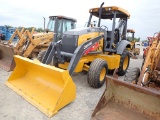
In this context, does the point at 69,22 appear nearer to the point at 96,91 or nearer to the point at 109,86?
the point at 96,91

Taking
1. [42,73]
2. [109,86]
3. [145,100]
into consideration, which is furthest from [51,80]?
[145,100]

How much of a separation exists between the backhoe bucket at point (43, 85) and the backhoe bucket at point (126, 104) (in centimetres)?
71

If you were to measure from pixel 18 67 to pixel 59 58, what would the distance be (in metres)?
1.12

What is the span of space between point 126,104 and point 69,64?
5.66 feet

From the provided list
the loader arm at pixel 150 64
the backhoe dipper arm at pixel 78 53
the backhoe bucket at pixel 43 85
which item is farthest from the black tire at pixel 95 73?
the loader arm at pixel 150 64

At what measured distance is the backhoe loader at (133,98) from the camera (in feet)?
8.16

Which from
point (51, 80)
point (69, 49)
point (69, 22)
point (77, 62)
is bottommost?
point (51, 80)

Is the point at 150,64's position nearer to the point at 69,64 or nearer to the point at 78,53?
the point at 78,53

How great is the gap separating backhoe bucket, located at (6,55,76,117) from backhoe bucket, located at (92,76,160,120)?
712mm

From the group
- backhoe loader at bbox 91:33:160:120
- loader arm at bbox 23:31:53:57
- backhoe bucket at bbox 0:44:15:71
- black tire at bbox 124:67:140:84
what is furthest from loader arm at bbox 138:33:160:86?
loader arm at bbox 23:31:53:57

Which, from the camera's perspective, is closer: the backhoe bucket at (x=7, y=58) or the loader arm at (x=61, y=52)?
the loader arm at (x=61, y=52)

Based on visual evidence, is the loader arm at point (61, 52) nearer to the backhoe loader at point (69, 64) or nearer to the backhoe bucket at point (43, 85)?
the backhoe loader at point (69, 64)

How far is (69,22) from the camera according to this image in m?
8.31

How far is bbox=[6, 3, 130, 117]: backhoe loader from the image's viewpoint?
3.25 metres
